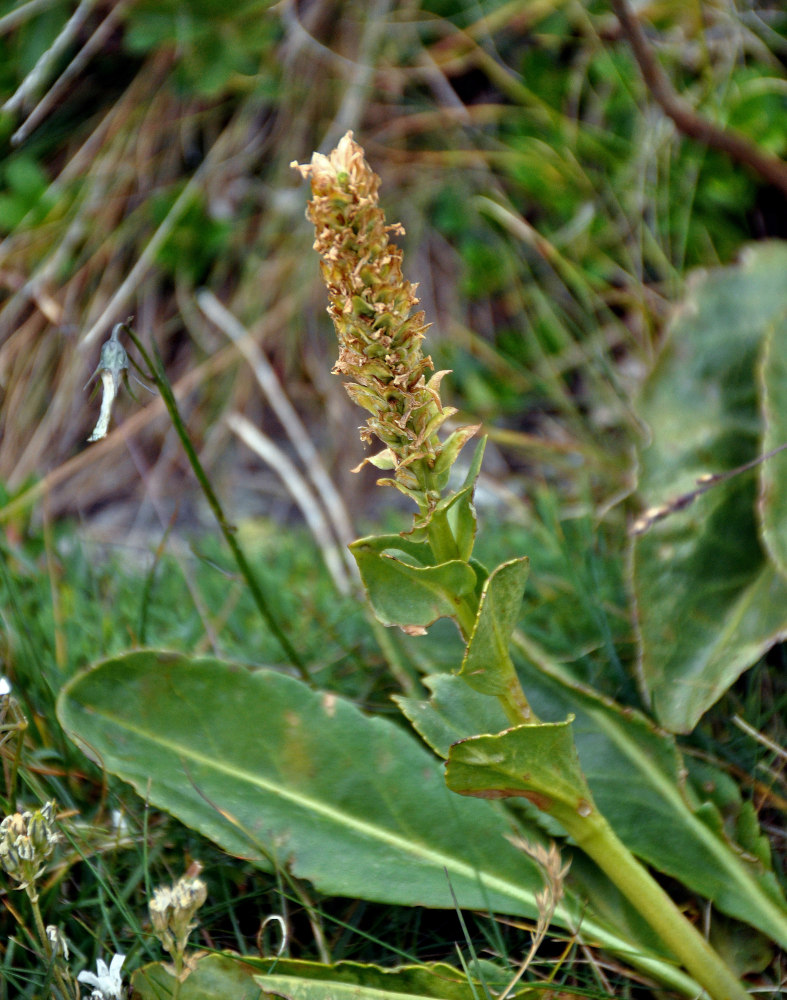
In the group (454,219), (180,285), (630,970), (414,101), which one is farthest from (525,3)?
(630,970)

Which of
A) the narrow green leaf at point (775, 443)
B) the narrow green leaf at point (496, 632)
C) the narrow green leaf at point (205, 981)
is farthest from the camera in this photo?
the narrow green leaf at point (775, 443)

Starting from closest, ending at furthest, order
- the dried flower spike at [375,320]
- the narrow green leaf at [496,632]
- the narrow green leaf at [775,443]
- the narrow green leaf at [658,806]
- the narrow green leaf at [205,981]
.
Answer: the dried flower spike at [375,320]
the narrow green leaf at [496,632]
the narrow green leaf at [205,981]
the narrow green leaf at [658,806]
the narrow green leaf at [775,443]

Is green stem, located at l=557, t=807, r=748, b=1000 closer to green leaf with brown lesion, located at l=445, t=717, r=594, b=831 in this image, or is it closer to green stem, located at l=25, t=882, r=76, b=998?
green leaf with brown lesion, located at l=445, t=717, r=594, b=831

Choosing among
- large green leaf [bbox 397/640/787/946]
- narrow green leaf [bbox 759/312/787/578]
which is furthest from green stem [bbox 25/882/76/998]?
narrow green leaf [bbox 759/312/787/578]

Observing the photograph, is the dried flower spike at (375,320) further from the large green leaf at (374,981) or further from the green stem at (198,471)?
the large green leaf at (374,981)

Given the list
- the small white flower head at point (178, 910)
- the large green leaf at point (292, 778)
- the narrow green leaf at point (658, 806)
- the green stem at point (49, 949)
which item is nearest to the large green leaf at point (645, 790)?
the narrow green leaf at point (658, 806)

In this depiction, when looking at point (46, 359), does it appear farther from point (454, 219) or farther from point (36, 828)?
point (36, 828)
